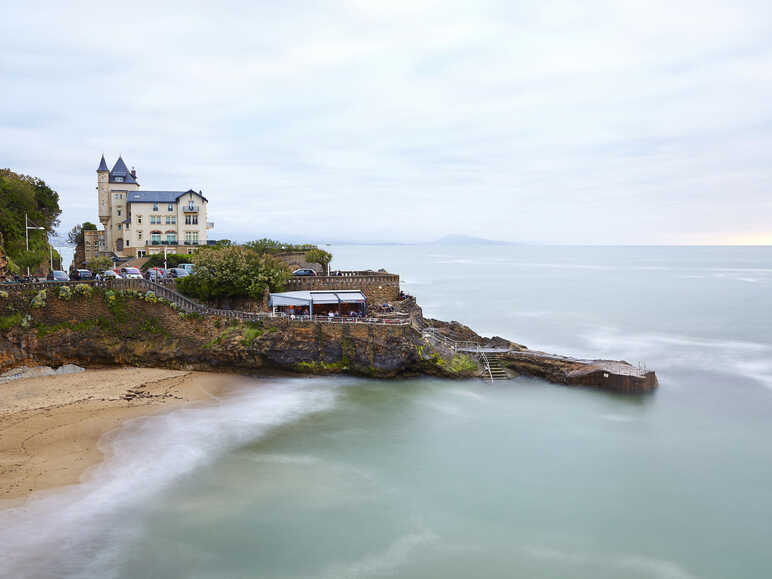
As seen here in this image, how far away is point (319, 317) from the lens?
3538cm

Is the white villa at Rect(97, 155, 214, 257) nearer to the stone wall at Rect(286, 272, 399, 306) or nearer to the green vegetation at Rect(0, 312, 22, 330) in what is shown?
the stone wall at Rect(286, 272, 399, 306)

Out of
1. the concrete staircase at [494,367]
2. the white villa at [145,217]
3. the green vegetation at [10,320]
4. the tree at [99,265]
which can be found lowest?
the concrete staircase at [494,367]

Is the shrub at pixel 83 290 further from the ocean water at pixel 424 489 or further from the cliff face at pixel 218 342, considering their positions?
the ocean water at pixel 424 489

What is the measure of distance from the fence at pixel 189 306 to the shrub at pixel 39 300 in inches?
22.5

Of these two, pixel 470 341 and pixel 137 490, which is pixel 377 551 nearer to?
pixel 137 490

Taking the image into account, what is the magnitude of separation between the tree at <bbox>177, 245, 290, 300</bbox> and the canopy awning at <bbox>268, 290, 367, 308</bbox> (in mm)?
1392

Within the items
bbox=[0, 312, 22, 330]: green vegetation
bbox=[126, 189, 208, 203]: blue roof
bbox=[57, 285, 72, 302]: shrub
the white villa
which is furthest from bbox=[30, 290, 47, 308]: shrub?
bbox=[126, 189, 208, 203]: blue roof

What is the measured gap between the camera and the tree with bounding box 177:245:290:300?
36.8 meters

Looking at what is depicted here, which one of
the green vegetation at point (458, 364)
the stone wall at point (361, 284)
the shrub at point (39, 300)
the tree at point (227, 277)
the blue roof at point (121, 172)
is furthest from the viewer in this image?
the blue roof at point (121, 172)

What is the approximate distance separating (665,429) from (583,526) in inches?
471

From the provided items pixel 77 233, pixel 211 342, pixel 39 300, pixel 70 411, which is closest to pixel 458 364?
pixel 211 342

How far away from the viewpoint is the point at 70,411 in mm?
26844

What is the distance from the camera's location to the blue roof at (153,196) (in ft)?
207

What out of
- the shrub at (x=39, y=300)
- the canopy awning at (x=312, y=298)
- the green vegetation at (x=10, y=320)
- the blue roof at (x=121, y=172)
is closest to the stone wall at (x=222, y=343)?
the shrub at (x=39, y=300)
